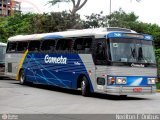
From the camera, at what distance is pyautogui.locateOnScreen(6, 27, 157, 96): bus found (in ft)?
64.3

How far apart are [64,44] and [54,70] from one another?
1.55m

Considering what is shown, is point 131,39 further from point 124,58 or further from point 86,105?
point 86,105

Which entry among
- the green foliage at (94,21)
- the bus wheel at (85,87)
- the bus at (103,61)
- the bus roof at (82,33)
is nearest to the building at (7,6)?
the green foliage at (94,21)

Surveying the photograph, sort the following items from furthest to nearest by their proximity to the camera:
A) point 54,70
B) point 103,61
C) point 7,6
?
1. point 7,6
2. point 54,70
3. point 103,61

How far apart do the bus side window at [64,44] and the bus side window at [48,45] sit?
2.10ft

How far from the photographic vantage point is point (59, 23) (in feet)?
142

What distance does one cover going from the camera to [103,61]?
19953 millimetres

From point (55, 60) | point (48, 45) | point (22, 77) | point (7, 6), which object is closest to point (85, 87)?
point (55, 60)

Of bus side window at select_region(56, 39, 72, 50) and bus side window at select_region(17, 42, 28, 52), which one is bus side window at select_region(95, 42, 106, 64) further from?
bus side window at select_region(17, 42, 28, 52)

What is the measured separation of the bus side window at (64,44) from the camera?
23.1 meters

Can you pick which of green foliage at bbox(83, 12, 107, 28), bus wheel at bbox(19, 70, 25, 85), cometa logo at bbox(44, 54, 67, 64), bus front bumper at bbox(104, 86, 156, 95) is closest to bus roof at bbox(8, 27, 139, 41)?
cometa logo at bbox(44, 54, 67, 64)

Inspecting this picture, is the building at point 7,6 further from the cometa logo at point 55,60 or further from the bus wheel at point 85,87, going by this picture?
the bus wheel at point 85,87

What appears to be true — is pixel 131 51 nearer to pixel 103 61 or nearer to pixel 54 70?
pixel 103 61

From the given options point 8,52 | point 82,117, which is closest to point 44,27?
point 8,52
